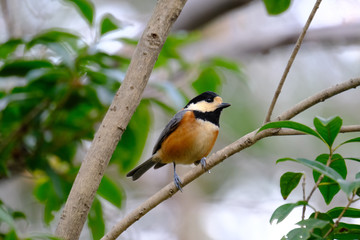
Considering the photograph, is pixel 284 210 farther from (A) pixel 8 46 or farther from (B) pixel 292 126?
(A) pixel 8 46

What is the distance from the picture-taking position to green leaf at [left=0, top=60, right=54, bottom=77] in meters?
2.69

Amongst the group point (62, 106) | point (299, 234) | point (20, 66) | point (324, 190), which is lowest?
point (299, 234)

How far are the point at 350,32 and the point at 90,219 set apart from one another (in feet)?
13.2

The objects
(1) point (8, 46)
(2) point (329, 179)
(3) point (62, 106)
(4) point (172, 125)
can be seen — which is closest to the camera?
(2) point (329, 179)

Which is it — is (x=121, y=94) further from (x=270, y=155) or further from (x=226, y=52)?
(x=270, y=155)

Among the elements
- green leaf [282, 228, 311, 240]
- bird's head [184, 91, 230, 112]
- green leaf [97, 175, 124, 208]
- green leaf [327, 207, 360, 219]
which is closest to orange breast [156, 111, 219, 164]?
bird's head [184, 91, 230, 112]

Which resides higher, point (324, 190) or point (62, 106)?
point (62, 106)

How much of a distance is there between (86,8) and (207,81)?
934mm

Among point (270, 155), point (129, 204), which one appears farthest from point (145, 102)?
point (270, 155)

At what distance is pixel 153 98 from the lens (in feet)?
9.59

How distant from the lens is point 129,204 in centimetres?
667

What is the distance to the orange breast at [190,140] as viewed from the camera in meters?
3.06

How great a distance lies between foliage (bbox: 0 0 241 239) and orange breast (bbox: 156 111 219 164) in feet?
0.64

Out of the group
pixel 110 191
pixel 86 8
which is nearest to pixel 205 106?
pixel 110 191
